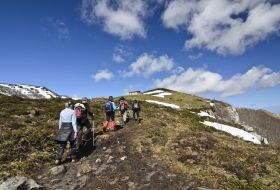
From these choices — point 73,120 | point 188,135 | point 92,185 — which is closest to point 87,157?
point 73,120

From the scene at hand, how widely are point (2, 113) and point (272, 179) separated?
63.2ft

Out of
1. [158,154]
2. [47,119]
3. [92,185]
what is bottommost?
[92,185]

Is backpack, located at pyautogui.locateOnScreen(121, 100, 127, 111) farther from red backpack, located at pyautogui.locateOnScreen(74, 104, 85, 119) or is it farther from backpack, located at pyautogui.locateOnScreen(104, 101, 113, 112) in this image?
red backpack, located at pyautogui.locateOnScreen(74, 104, 85, 119)

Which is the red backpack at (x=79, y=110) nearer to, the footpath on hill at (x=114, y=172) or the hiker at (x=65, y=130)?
the hiker at (x=65, y=130)

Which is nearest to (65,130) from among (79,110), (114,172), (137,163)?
(79,110)

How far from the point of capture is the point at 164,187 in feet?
25.4

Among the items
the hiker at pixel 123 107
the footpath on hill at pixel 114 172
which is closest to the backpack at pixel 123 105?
the hiker at pixel 123 107

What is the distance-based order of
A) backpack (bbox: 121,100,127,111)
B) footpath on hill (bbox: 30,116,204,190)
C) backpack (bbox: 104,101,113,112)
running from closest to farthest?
footpath on hill (bbox: 30,116,204,190), backpack (bbox: 104,101,113,112), backpack (bbox: 121,100,127,111)

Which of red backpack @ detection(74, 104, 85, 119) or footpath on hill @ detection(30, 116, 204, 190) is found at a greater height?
red backpack @ detection(74, 104, 85, 119)

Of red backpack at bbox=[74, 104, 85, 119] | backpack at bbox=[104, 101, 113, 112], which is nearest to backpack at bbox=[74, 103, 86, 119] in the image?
red backpack at bbox=[74, 104, 85, 119]

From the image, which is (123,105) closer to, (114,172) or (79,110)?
(79,110)

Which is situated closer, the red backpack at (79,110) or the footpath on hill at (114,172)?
the footpath on hill at (114,172)

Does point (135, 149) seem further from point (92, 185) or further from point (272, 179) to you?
point (272, 179)

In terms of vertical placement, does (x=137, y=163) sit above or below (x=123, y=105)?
below
